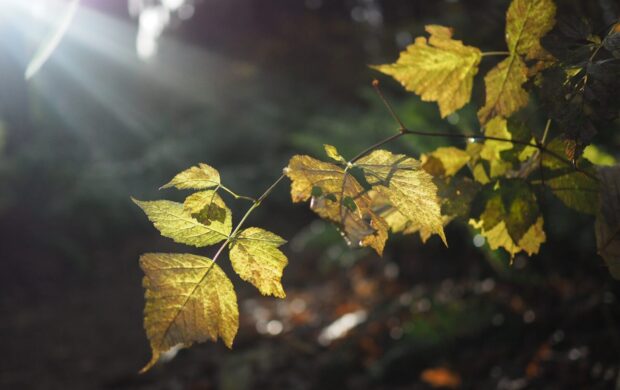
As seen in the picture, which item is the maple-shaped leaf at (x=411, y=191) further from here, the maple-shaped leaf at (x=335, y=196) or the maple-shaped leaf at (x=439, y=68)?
the maple-shaped leaf at (x=439, y=68)

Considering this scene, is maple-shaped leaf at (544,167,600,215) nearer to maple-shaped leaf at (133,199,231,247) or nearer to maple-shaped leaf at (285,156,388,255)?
maple-shaped leaf at (285,156,388,255)

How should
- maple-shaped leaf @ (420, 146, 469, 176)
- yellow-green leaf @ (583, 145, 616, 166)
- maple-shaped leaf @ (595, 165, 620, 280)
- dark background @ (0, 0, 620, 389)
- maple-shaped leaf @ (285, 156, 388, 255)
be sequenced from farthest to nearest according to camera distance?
dark background @ (0, 0, 620, 389)
yellow-green leaf @ (583, 145, 616, 166)
maple-shaped leaf @ (420, 146, 469, 176)
maple-shaped leaf @ (595, 165, 620, 280)
maple-shaped leaf @ (285, 156, 388, 255)

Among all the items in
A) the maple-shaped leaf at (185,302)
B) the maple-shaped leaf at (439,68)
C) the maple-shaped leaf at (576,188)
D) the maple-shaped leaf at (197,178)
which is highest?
the maple-shaped leaf at (439,68)

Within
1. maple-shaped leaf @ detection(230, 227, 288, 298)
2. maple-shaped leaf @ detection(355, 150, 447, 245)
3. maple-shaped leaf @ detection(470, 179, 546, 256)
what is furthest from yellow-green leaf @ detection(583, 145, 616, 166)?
maple-shaped leaf @ detection(230, 227, 288, 298)

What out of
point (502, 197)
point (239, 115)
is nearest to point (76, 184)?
point (239, 115)

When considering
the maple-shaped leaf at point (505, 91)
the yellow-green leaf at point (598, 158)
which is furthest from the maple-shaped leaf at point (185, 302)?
the yellow-green leaf at point (598, 158)

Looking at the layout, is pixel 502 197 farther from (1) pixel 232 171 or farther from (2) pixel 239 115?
(2) pixel 239 115

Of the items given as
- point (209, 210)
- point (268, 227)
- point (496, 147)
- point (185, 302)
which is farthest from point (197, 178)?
point (268, 227)
